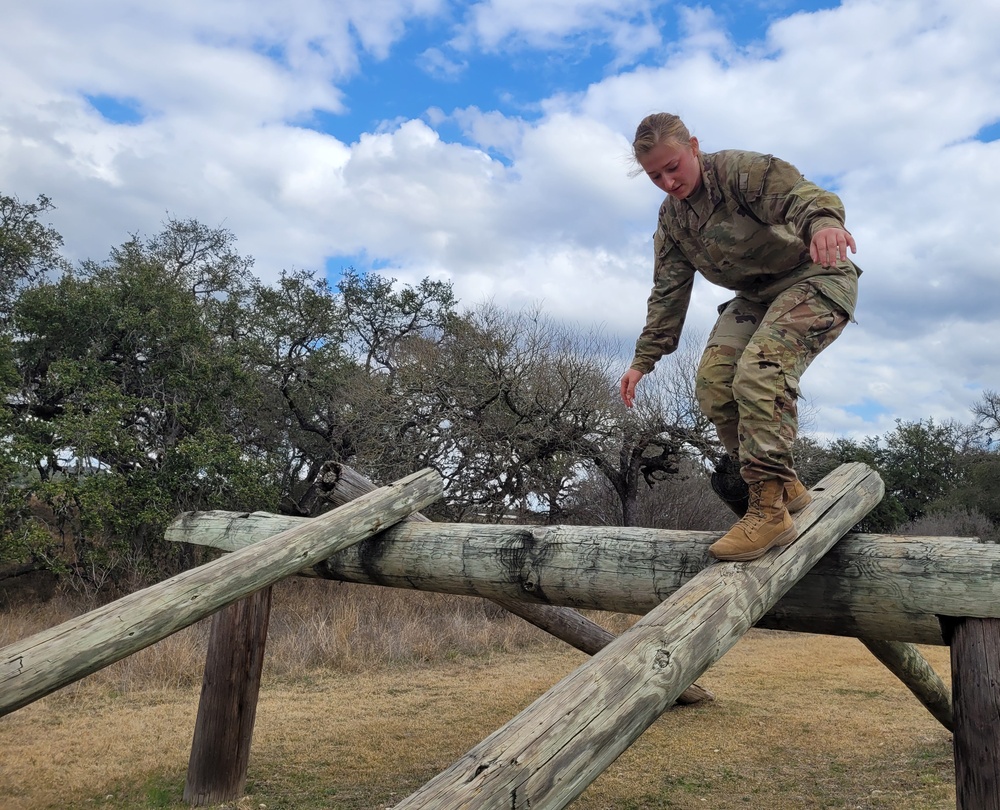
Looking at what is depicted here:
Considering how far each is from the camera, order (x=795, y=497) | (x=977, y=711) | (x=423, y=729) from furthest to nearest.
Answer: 1. (x=423, y=729)
2. (x=795, y=497)
3. (x=977, y=711)

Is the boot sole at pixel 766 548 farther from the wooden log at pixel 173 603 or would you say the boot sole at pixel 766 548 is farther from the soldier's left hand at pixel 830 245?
the wooden log at pixel 173 603

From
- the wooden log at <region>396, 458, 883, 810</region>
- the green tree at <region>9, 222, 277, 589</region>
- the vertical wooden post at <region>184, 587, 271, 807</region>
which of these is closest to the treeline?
the green tree at <region>9, 222, 277, 589</region>

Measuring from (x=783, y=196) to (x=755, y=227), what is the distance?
0.53ft

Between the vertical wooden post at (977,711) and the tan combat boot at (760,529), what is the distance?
0.65m

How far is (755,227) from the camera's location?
309 cm

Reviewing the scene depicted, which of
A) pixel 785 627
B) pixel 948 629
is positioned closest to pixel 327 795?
A: pixel 785 627

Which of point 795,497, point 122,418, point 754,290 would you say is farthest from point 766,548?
point 122,418

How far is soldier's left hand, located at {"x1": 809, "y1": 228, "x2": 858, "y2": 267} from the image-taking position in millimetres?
2578

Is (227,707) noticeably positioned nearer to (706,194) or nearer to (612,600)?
(612,600)

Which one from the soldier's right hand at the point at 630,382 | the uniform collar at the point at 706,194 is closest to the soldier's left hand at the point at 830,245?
the uniform collar at the point at 706,194

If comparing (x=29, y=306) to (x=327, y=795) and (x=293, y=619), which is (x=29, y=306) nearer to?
(x=293, y=619)

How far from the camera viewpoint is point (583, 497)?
16.2 metres

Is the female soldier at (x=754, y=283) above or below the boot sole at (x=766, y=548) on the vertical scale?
above

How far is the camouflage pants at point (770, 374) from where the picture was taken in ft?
8.98
